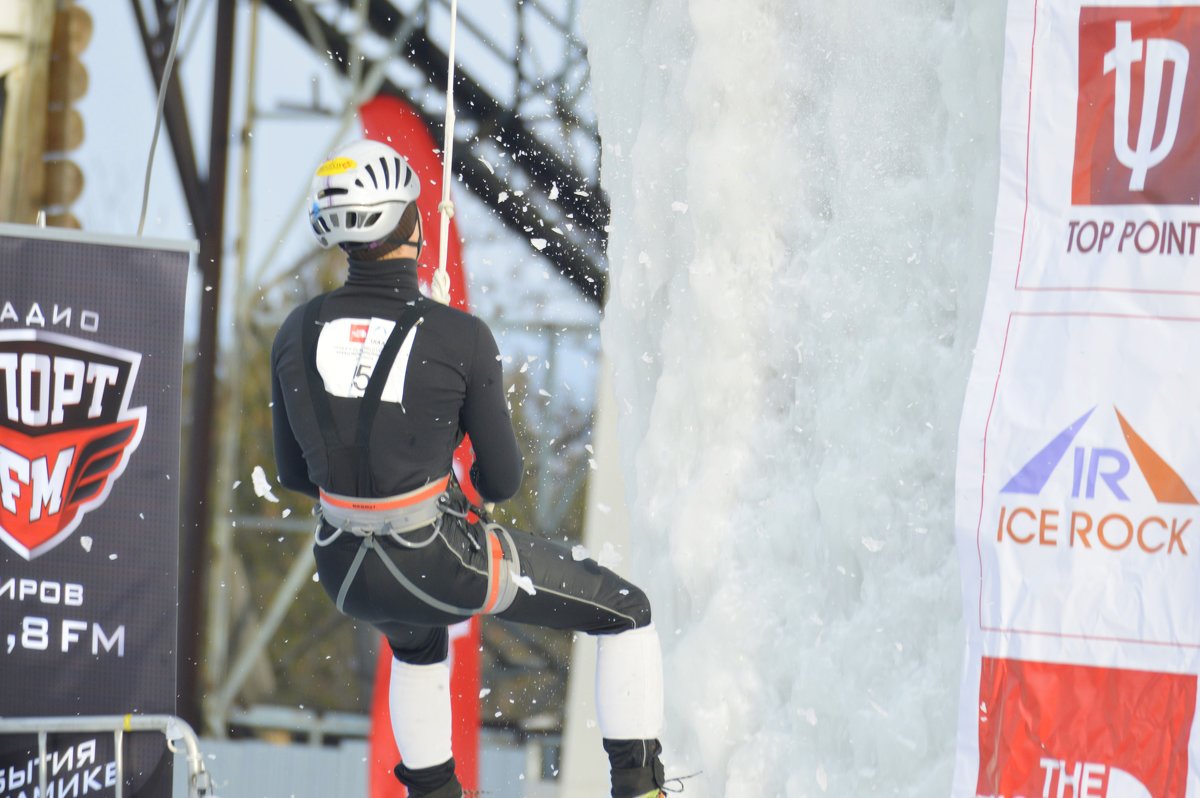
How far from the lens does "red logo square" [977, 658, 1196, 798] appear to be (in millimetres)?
2471

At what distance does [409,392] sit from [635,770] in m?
0.99

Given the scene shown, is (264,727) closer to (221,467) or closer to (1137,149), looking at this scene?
(221,467)

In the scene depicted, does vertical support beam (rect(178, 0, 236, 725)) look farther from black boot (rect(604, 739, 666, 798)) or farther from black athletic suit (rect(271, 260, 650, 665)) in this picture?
black boot (rect(604, 739, 666, 798))

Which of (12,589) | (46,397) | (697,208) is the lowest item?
(12,589)

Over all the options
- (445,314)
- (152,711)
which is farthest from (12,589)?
(445,314)

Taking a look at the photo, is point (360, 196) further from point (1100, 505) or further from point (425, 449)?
point (1100, 505)

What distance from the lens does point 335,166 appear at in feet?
9.01

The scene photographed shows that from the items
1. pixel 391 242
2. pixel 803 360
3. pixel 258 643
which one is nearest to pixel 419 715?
pixel 391 242

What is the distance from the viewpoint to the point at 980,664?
103 inches

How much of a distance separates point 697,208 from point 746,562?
956 millimetres

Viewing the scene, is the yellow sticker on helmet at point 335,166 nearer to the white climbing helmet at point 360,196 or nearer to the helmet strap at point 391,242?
the white climbing helmet at point 360,196

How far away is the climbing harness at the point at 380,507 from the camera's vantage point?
2.68 metres

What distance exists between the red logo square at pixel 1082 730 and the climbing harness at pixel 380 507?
3.28ft

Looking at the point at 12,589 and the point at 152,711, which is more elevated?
the point at 12,589
